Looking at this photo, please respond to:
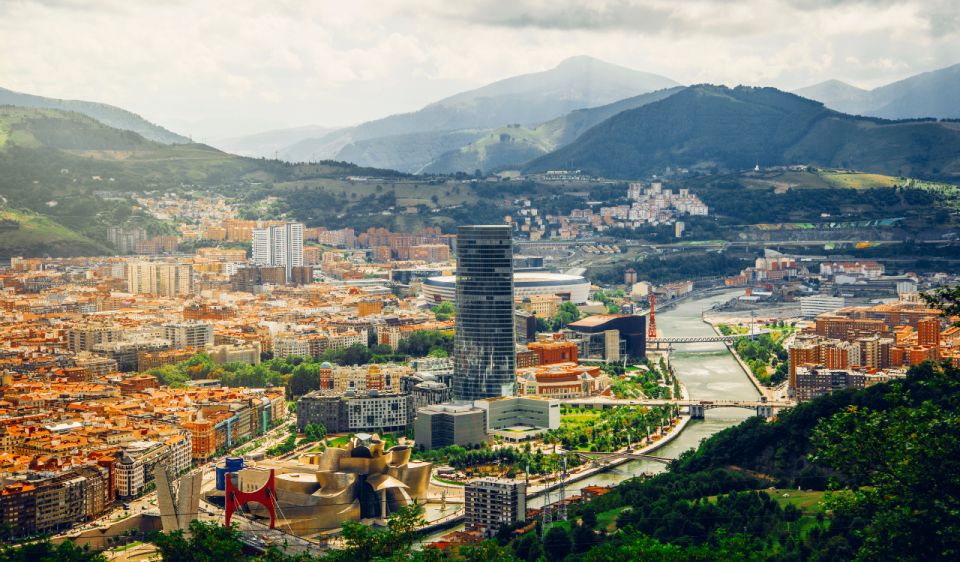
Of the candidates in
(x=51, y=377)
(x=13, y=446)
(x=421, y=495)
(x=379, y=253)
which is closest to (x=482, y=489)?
(x=421, y=495)

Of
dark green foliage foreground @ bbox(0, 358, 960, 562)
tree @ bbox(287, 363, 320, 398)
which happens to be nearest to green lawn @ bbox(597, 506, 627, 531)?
dark green foliage foreground @ bbox(0, 358, 960, 562)

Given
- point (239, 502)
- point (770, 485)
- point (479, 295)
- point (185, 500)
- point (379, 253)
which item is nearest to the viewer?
point (185, 500)

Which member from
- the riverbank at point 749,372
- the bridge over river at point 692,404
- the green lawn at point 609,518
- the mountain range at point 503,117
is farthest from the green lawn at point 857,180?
the green lawn at point 609,518

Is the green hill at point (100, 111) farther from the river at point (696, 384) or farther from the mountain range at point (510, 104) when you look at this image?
the mountain range at point (510, 104)

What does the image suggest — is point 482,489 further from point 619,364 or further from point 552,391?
point 619,364

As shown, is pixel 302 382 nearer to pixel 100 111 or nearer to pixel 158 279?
pixel 158 279

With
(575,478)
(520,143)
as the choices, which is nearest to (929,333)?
(575,478)
